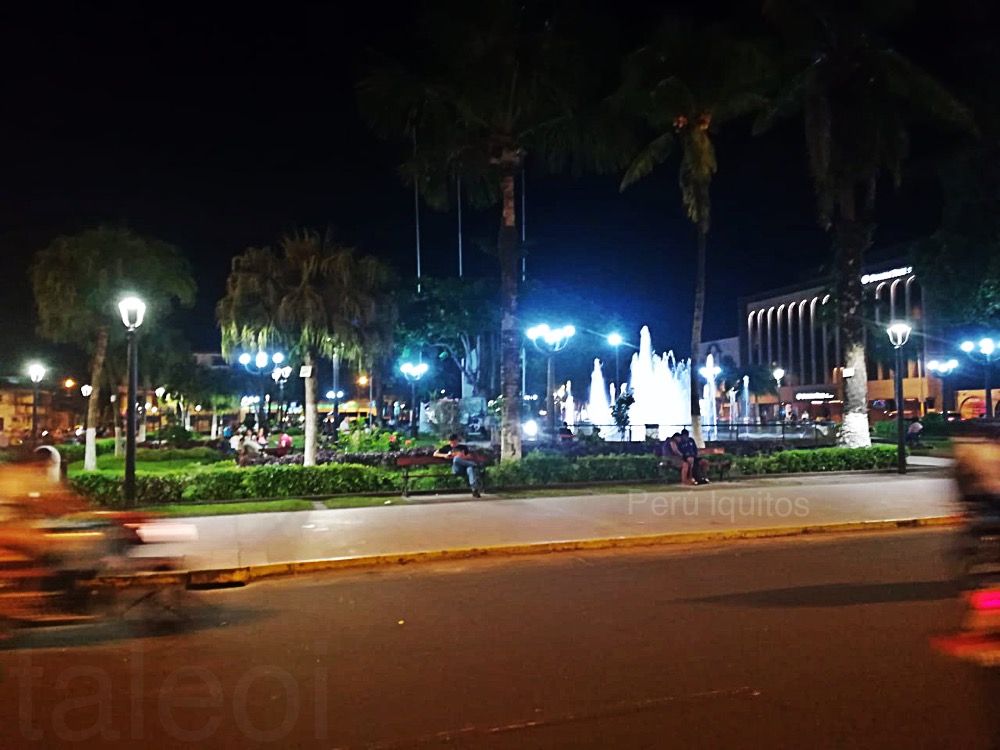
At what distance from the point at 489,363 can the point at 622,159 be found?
81.1 feet

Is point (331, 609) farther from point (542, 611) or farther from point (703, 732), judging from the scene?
point (703, 732)

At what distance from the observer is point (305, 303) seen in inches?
840

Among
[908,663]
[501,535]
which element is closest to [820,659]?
[908,663]

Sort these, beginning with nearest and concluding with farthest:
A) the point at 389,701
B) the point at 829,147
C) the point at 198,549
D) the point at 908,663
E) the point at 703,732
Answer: the point at 703,732
the point at 389,701
the point at 908,663
the point at 198,549
the point at 829,147

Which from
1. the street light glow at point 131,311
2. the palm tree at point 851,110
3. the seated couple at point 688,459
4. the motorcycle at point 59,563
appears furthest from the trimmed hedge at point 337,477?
the motorcycle at point 59,563

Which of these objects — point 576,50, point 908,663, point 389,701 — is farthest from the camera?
point 576,50

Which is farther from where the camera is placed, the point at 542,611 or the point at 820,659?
the point at 542,611

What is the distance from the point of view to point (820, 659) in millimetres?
6871

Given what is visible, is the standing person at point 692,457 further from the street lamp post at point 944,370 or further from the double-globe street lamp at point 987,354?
the street lamp post at point 944,370

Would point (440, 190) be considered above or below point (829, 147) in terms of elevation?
below

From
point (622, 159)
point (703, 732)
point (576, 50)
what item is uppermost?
point (576, 50)

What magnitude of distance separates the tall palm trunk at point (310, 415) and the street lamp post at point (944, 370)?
156 ft

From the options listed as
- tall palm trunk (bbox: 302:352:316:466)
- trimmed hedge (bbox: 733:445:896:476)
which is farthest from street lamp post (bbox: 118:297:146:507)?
trimmed hedge (bbox: 733:445:896:476)

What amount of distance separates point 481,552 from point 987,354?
35704 millimetres
